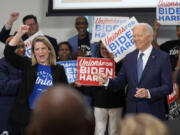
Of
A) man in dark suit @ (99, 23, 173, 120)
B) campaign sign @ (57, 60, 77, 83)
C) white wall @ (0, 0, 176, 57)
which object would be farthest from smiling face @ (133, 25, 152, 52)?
white wall @ (0, 0, 176, 57)

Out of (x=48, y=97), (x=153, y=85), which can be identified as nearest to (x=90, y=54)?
(x=153, y=85)

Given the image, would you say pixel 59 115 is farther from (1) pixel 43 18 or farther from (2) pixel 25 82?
(1) pixel 43 18

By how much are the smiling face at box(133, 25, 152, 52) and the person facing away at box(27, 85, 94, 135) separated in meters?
2.51

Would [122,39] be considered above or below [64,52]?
above

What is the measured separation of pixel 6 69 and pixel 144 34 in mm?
1647

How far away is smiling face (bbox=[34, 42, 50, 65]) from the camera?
3457 millimetres

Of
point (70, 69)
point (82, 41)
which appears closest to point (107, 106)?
point (70, 69)

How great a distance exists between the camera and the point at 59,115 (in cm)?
86

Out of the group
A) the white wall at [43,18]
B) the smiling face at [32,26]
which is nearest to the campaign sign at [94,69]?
the smiling face at [32,26]

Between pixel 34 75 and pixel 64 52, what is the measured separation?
4.07 ft

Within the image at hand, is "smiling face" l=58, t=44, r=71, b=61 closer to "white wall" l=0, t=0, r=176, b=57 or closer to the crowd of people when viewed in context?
the crowd of people

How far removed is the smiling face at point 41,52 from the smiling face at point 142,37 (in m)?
0.82

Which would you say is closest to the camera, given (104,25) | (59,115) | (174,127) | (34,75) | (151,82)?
(59,115)

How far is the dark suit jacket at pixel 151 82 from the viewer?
327 cm
